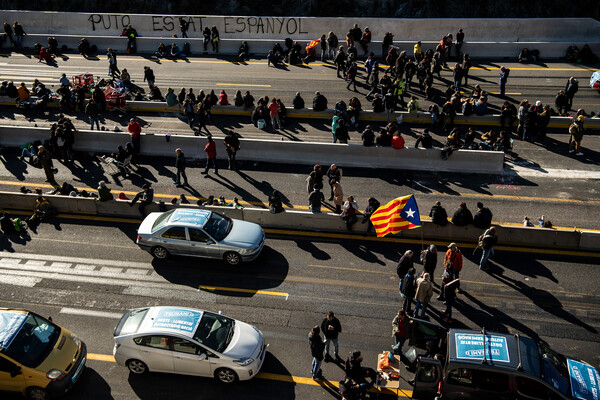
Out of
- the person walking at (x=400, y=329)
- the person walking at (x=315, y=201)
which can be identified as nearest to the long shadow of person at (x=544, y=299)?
the person walking at (x=400, y=329)

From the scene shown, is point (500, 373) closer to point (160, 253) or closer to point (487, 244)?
point (487, 244)

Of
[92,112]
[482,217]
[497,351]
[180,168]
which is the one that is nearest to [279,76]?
[92,112]

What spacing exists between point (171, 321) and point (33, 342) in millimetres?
3220

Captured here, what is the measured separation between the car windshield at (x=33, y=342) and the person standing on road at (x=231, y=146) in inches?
420

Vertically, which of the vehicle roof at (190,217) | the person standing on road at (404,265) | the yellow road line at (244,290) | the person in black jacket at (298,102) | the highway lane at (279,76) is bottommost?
the yellow road line at (244,290)

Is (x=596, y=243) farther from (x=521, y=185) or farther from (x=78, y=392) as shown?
→ (x=78, y=392)

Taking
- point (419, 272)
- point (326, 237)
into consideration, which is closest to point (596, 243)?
point (419, 272)

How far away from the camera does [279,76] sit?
30266 millimetres

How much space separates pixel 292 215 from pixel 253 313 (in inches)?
181

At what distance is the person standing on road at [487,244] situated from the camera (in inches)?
606

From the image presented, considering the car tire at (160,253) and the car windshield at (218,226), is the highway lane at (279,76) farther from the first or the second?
the car tire at (160,253)

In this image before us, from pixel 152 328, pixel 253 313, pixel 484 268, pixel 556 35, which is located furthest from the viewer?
pixel 556 35

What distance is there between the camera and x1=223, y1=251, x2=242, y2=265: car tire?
16.1 meters

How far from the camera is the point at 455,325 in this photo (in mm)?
14023
